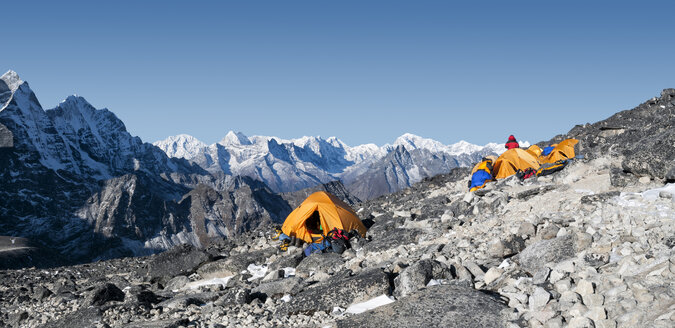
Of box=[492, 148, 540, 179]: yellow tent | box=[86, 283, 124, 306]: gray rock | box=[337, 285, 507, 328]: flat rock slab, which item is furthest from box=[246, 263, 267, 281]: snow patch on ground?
box=[492, 148, 540, 179]: yellow tent

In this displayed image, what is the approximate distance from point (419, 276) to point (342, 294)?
2.13 metres

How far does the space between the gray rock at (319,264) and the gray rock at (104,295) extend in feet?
21.7

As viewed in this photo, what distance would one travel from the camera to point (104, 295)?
16.9 metres

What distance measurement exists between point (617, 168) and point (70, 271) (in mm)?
26609

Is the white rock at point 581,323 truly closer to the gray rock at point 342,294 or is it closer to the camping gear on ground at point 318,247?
the gray rock at point 342,294

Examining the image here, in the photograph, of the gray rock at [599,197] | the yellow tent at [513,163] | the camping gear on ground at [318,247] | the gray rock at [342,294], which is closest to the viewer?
the gray rock at [342,294]

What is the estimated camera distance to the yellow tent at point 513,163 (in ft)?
92.7

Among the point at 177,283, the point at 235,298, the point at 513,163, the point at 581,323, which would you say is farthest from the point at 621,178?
the point at 177,283

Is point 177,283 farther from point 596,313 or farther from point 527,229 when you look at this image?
point 596,313

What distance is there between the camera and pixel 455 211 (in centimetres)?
2045

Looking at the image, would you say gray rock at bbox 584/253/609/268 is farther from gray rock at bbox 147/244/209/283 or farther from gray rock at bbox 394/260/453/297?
gray rock at bbox 147/244/209/283

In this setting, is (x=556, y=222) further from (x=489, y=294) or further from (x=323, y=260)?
(x=323, y=260)

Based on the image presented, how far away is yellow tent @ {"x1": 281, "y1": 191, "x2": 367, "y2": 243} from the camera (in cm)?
2389

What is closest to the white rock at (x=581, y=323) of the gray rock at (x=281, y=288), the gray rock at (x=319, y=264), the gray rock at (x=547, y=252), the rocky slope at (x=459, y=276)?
the rocky slope at (x=459, y=276)
